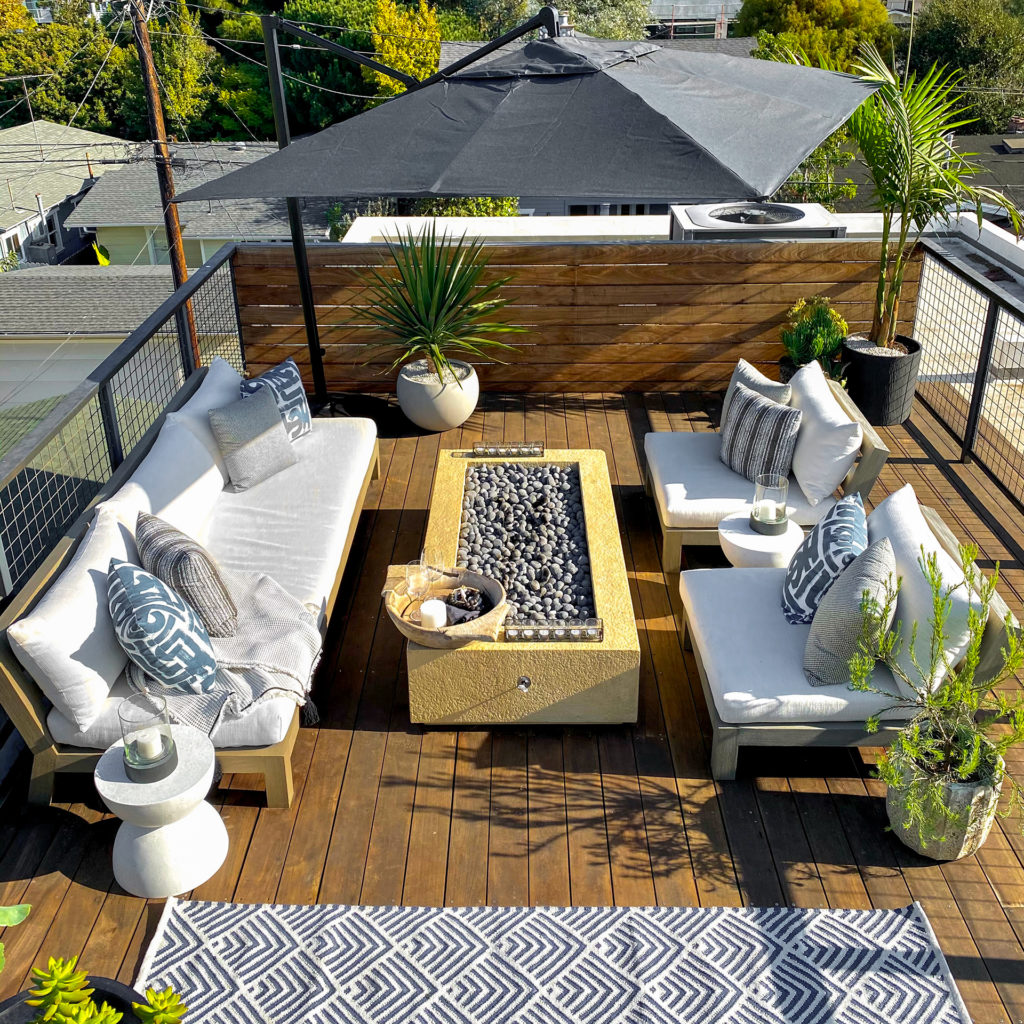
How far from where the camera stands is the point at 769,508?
4246 mm

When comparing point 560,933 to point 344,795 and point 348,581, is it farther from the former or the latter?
point 348,581

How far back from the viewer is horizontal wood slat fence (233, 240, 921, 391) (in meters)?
6.19

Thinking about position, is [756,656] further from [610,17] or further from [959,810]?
[610,17]

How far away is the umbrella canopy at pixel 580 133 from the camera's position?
11.4 ft

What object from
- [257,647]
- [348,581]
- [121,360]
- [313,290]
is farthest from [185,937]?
[313,290]

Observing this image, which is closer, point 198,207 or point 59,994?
point 59,994

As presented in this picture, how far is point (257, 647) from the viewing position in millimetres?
3588

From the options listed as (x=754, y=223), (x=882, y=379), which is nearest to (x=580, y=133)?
(x=882, y=379)

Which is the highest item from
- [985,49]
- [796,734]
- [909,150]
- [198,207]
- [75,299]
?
[909,150]

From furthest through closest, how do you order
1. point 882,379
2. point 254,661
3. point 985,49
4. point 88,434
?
point 985,49
point 882,379
point 88,434
point 254,661

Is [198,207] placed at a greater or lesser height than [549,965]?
lesser

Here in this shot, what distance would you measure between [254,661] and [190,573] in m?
0.40

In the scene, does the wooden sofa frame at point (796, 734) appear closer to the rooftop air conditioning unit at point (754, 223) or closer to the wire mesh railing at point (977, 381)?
the wire mesh railing at point (977, 381)

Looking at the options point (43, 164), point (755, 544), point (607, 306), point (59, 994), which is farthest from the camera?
point (43, 164)
